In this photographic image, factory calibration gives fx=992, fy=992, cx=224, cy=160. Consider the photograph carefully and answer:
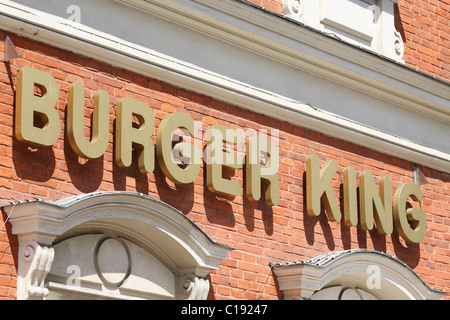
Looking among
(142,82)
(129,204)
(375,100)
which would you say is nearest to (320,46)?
(375,100)

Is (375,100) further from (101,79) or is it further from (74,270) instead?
(74,270)

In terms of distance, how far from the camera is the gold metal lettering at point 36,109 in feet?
24.0

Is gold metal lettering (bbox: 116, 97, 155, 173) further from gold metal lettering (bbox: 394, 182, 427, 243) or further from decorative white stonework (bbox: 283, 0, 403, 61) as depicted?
gold metal lettering (bbox: 394, 182, 427, 243)

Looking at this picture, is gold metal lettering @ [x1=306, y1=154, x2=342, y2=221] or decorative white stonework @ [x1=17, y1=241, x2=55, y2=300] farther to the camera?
gold metal lettering @ [x1=306, y1=154, x2=342, y2=221]

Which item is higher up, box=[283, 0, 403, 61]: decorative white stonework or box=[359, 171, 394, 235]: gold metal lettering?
box=[283, 0, 403, 61]: decorative white stonework

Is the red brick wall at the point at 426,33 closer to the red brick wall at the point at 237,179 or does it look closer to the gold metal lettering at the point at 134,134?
the red brick wall at the point at 237,179

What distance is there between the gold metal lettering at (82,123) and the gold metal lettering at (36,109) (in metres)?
0.14

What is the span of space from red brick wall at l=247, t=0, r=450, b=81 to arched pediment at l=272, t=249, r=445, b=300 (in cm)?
252

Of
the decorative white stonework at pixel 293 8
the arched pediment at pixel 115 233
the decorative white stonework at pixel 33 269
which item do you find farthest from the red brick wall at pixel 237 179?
the decorative white stonework at pixel 293 8

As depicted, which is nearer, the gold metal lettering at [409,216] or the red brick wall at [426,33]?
the gold metal lettering at [409,216]

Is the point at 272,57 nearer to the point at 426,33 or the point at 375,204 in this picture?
the point at 375,204

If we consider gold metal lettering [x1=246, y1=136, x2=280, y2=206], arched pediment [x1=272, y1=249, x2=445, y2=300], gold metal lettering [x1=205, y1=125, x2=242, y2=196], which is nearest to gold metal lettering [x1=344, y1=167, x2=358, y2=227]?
arched pediment [x1=272, y1=249, x2=445, y2=300]

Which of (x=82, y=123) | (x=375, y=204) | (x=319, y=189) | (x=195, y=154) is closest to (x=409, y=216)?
(x=375, y=204)

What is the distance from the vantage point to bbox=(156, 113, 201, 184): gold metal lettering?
8.21 m
